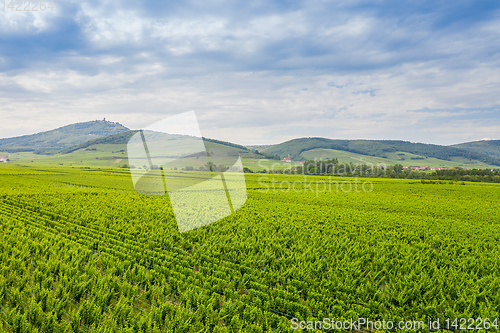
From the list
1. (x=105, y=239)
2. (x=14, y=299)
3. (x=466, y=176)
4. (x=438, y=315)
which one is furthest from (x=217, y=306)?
(x=466, y=176)

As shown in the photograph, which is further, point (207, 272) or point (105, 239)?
point (105, 239)

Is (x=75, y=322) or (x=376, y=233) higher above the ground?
(x=75, y=322)

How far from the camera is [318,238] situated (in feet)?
54.4

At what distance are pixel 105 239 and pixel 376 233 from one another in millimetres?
19390

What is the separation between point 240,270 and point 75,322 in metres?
6.67

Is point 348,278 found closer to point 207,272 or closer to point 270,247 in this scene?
point 270,247

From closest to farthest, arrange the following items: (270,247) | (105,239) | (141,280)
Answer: (141,280) < (270,247) < (105,239)

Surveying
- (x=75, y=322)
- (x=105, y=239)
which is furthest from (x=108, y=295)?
(x=105, y=239)

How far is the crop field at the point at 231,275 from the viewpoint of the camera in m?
8.03

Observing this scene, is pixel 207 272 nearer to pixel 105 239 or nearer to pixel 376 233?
pixel 105 239

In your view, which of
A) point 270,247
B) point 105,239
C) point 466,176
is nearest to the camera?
point 270,247

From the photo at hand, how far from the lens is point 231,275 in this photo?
11109mm

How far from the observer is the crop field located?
8.03m

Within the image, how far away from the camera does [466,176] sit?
Answer: 89.1 m
